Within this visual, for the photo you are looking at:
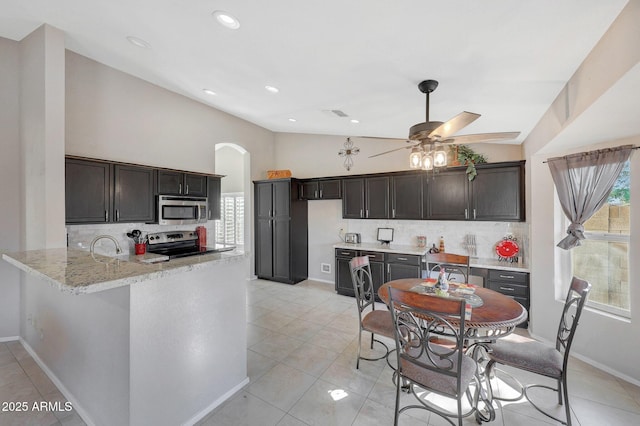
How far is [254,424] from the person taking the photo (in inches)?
74.5

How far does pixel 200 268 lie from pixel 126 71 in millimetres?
3613

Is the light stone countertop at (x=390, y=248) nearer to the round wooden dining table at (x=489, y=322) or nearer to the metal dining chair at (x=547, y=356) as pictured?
the round wooden dining table at (x=489, y=322)

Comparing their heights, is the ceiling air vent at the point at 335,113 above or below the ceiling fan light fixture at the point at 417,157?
above

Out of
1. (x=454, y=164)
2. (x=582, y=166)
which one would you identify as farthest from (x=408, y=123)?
(x=582, y=166)

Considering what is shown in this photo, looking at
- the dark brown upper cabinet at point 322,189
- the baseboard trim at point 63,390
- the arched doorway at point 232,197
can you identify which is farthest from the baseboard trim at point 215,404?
the arched doorway at point 232,197

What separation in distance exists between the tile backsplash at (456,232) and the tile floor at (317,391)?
1.69 m

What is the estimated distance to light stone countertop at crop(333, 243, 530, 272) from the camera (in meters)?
3.52

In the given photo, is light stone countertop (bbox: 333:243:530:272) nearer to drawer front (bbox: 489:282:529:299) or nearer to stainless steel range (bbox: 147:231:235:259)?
drawer front (bbox: 489:282:529:299)

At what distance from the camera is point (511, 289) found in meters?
3.48

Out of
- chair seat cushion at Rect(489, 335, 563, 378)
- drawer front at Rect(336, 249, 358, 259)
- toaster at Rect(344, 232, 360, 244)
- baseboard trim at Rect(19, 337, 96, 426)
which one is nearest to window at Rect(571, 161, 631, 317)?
chair seat cushion at Rect(489, 335, 563, 378)

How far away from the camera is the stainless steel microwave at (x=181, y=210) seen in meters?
3.99

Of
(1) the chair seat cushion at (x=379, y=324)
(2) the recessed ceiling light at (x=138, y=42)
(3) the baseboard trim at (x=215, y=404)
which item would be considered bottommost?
(3) the baseboard trim at (x=215, y=404)

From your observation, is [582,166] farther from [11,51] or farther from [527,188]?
[11,51]

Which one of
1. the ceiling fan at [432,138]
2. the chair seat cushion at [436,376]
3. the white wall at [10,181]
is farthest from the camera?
the white wall at [10,181]
